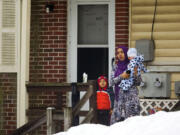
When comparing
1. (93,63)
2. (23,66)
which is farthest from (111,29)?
(23,66)

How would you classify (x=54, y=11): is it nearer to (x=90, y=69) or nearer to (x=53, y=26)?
(x=53, y=26)

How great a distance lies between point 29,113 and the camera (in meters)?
7.27

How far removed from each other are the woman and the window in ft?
7.34

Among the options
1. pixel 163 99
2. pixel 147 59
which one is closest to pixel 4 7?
pixel 147 59

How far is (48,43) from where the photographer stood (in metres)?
8.49

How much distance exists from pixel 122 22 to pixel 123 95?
8.68ft

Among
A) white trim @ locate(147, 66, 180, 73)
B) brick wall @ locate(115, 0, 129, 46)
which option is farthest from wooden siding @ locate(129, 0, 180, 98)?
brick wall @ locate(115, 0, 129, 46)

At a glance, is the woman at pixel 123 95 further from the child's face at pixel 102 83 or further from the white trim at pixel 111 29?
the white trim at pixel 111 29

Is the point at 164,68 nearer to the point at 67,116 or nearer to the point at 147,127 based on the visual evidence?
the point at 67,116

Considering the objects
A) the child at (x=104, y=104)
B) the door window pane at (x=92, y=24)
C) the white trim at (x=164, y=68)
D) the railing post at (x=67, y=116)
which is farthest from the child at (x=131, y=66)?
the door window pane at (x=92, y=24)

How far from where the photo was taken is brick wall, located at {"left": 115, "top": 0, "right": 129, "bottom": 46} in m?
8.28

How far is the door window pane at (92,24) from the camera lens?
8.51 meters

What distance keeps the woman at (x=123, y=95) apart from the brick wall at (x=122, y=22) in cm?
224

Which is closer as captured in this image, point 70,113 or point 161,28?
point 70,113
